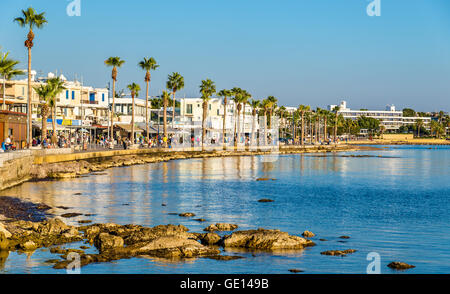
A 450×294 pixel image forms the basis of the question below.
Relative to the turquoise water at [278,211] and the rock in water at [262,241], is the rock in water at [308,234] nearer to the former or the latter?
the turquoise water at [278,211]

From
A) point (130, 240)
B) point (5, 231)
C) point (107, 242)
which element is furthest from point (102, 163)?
point (107, 242)

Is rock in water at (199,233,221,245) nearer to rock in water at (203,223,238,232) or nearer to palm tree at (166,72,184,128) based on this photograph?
rock in water at (203,223,238,232)

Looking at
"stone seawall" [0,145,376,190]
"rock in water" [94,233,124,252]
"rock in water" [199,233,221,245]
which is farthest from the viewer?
"stone seawall" [0,145,376,190]

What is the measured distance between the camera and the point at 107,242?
1836 centimetres

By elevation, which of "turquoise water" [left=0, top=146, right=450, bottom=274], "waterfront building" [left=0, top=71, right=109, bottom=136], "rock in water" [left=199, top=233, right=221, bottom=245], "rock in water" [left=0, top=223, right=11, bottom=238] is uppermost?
"waterfront building" [left=0, top=71, right=109, bottom=136]

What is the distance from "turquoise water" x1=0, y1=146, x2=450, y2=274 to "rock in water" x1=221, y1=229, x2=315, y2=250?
0.60 metres

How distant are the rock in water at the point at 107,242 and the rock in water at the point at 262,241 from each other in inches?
140

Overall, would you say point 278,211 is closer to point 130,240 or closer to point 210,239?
point 210,239

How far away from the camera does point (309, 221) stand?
26.8 meters

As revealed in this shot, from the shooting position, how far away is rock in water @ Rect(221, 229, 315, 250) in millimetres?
19188

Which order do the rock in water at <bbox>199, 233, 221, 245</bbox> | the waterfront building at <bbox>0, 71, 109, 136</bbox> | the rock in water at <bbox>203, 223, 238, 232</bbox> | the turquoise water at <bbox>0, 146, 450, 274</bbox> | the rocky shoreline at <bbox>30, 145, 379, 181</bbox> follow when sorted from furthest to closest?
1. the waterfront building at <bbox>0, 71, 109, 136</bbox>
2. the rocky shoreline at <bbox>30, 145, 379, 181</bbox>
3. the rock in water at <bbox>203, 223, 238, 232</bbox>
4. the rock in water at <bbox>199, 233, 221, 245</bbox>
5. the turquoise water at <bbox>0, 146, 450, 274</bbox>

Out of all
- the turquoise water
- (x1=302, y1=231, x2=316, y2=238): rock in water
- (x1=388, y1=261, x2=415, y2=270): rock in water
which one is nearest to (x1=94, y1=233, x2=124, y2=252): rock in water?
the turquoise water
